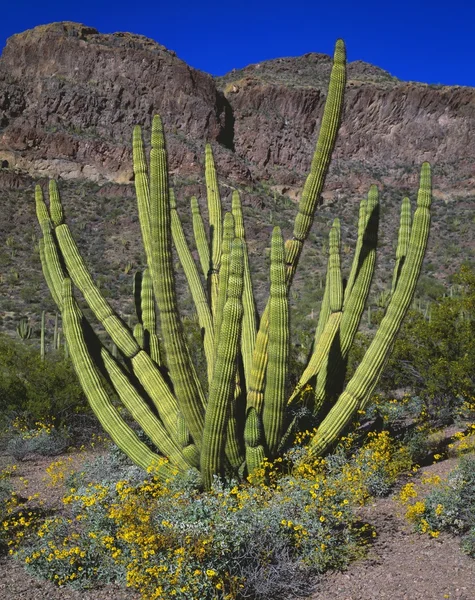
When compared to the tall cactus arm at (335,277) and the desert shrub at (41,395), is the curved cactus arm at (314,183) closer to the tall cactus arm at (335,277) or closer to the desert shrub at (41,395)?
the tall cactus arm at (335,277)

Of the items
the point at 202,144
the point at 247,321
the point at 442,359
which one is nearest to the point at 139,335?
the point at 247,321

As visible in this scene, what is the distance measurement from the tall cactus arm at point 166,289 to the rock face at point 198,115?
41.3m

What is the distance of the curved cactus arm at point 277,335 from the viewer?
6.39 metres

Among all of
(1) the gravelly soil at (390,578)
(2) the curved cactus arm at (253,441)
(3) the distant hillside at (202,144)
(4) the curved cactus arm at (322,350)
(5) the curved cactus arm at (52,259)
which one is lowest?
(1) the gravelly soil at (390,578)

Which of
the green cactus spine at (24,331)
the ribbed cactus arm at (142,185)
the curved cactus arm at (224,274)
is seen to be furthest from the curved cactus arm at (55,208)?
the green cactus spine at (24,331)

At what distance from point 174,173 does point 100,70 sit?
43.4ft

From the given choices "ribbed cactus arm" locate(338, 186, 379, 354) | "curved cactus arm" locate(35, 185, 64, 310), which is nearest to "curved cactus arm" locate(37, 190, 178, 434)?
"curved cactus arm" locate(35, 185, 64, 310)

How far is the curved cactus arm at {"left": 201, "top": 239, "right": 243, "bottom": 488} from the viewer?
5836 millimetres

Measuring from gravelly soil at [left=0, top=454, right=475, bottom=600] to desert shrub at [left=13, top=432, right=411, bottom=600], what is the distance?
0.12m

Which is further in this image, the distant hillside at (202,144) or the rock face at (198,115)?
the rock face at (198,115)

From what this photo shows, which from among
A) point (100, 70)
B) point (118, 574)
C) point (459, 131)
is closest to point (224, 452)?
point (118, 574)

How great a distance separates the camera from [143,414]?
7316 mm

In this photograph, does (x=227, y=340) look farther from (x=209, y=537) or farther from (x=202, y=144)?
(x=202, y=144)

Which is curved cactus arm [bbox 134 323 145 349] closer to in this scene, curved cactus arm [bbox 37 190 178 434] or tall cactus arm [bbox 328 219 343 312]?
curved cactus arm [bbox 37 190 178 434]
